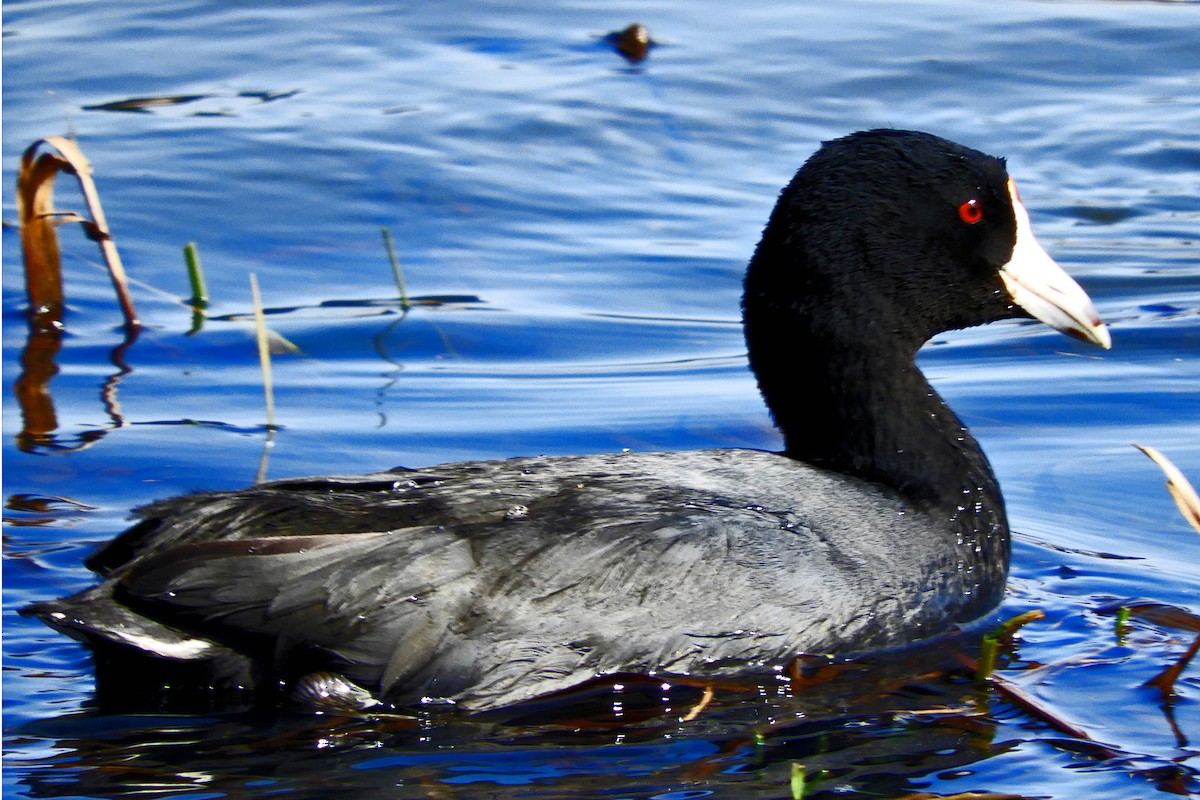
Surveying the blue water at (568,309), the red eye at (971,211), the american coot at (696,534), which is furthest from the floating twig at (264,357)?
the red eye at (971,211)

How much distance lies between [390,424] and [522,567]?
2143 millimetres

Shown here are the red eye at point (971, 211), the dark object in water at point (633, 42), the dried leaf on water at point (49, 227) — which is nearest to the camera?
the red eye at point (971, 211)

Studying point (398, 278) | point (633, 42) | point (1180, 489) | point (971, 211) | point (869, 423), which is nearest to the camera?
point (1180, 489)

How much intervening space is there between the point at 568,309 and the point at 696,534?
317 centimetres

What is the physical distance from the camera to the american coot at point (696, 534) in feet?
12.8

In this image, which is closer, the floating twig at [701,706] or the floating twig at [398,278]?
the floating twig at [701,706]

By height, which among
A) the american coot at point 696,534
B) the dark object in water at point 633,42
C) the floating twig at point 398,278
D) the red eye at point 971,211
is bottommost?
the american coot at point 696,534

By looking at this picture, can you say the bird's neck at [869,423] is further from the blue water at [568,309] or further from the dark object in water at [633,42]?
the dark object in water at [633,42]

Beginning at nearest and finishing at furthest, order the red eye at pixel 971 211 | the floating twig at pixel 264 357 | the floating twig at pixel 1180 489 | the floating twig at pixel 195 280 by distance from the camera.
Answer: the floating twig at pixel 1180 489 → the red eye at pixel 971 211 → the floating twig at pixel 264 357 → the floating twig at pixel 195 280

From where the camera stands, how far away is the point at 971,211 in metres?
4.80

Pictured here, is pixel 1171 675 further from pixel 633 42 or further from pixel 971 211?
pixel 633 42

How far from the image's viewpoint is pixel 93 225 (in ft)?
21.0

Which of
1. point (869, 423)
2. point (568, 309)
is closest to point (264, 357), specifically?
point (568, 309)

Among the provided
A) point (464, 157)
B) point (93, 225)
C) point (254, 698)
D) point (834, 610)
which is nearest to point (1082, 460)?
point (834, 610)
